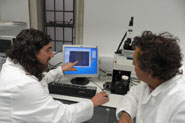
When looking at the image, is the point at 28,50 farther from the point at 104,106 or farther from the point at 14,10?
the point at 14,10

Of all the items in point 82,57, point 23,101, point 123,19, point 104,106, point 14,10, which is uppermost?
point 14,10

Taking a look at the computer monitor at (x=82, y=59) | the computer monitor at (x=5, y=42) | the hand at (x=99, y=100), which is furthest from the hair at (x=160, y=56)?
the computer monitor at (x=5, y=42)

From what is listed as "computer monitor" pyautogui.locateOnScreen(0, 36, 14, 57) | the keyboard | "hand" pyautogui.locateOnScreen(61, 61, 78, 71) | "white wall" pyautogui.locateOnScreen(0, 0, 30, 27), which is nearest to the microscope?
the keyboard

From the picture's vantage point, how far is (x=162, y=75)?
0.84m

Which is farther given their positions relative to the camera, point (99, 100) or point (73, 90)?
point (73, 90)

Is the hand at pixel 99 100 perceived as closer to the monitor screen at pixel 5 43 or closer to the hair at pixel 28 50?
the hair at pixel 28 50

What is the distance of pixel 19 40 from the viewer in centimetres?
101

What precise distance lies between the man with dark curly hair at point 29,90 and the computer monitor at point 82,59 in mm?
581

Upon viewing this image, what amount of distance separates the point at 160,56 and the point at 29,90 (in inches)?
31.2

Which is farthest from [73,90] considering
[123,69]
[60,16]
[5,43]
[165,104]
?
[60,16]

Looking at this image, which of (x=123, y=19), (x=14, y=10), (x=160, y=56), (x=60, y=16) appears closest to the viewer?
(x=160, y=56)

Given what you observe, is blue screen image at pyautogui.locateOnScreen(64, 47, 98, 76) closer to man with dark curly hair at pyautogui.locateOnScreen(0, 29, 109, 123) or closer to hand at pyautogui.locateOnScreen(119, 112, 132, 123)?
man with dark curly hair at pyautogui.locateOnScreen(0, 29, 109, 123)

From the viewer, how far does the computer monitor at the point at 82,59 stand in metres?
1.67

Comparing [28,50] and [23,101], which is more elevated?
[28,50]
